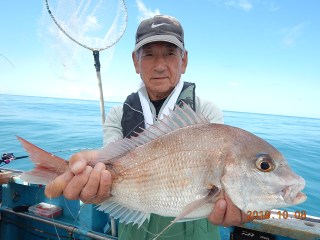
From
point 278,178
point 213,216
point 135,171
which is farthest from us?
point 135,171

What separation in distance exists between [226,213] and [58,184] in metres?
1.41

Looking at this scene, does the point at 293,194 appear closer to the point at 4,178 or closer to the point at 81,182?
the point at 81,182

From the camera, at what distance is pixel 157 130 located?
65.8 inches

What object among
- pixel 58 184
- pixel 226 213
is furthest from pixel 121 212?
pixel 226 213

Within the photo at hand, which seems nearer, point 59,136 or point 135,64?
point 135,64

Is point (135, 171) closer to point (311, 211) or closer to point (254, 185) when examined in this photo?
point (254, 185)

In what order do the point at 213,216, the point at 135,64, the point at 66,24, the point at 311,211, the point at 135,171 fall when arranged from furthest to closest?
the point at 311,211 → the point at 66,24 → the point at 135,64 → the point at 135,171 → the point at 213,216

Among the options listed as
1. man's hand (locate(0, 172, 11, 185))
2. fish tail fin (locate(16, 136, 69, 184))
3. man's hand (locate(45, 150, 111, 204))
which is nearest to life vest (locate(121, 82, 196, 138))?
man's hand (locate(45, 150, 111, 204))

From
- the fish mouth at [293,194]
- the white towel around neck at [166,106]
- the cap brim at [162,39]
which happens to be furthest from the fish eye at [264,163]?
the cap brim at [162,39]

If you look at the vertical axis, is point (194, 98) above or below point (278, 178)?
above

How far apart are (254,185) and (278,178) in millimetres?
175

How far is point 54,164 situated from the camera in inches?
61.0

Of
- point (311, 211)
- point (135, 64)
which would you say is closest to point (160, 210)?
point (135, 64)

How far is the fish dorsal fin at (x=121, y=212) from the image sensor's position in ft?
5.43
